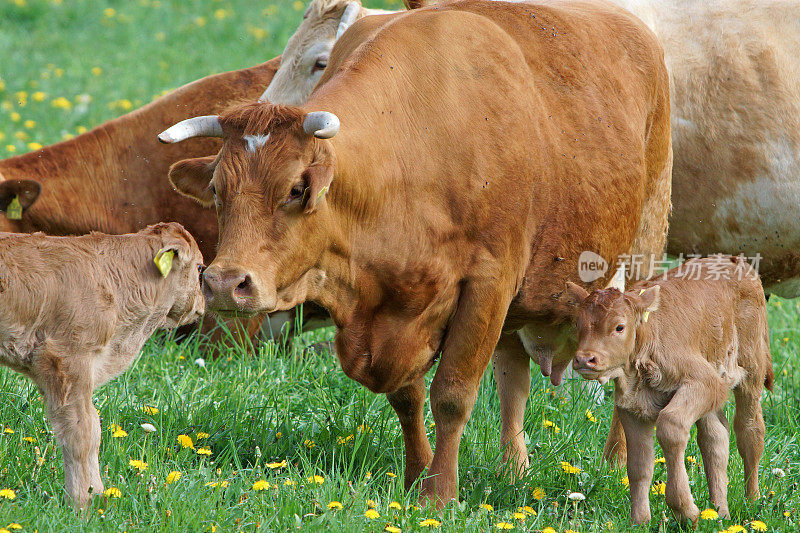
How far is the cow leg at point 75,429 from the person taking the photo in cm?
385

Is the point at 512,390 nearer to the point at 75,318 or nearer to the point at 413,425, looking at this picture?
the point at 413,425

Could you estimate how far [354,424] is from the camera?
5.09m

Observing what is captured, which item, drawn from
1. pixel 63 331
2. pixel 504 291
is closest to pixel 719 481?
pixel 504 291

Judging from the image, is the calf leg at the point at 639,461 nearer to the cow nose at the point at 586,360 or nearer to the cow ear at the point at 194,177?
the cow nose at the point at 586,360

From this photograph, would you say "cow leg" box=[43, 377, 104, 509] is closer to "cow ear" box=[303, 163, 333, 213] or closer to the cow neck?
"cow ear" box=[303, 163, 333, 213]

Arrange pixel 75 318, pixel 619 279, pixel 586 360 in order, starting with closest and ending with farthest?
pixel 75 318 < pixel 586 360 < pixel 619 279

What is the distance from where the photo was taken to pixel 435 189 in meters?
4.17

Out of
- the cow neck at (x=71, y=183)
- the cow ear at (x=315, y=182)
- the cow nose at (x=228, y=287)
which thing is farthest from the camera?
the cow neck at (x=71, y=183)

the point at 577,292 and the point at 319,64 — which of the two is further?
the point at 319,64

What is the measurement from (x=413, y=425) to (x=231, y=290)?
1.51 m

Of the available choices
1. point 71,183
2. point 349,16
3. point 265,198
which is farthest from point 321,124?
point 71,183

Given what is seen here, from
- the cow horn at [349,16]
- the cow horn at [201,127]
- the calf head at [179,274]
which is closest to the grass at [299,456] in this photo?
the calf head at [179,274]

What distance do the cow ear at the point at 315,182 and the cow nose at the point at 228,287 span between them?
1.09 ft

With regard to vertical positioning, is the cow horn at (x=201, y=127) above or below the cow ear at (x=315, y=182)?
above
